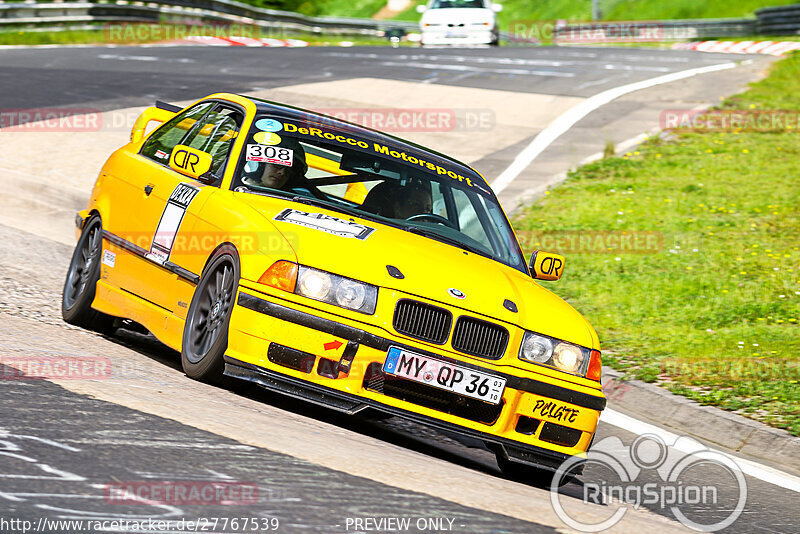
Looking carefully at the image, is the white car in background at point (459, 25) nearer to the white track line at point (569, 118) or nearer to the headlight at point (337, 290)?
the white track line at point (569, 118)

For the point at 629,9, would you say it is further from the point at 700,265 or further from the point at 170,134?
the point at 170,134

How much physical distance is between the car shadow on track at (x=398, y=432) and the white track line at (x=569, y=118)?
7.75 metres

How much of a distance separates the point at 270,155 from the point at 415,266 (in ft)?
4.72

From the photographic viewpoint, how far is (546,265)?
6.96 metres

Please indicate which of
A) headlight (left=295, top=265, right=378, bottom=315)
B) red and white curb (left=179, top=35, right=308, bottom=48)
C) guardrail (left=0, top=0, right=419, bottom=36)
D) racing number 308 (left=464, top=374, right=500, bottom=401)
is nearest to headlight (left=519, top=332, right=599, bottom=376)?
racing number 308 (left=464, top=374, right=500, bottom=401)

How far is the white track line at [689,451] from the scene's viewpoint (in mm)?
6652

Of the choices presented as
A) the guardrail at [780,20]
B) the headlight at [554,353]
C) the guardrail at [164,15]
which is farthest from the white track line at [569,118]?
the guardrail at [164,15]

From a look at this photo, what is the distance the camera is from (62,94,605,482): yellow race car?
550cm

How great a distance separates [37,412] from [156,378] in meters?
1.04

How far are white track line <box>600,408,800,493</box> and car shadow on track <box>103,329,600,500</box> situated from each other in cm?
132

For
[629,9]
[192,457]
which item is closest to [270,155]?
[192,457]

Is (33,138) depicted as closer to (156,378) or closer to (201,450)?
(156,378)

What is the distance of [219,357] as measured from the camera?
5.70m

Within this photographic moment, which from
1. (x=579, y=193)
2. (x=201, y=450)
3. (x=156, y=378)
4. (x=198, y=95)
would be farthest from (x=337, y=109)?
(x=201, y=450)
